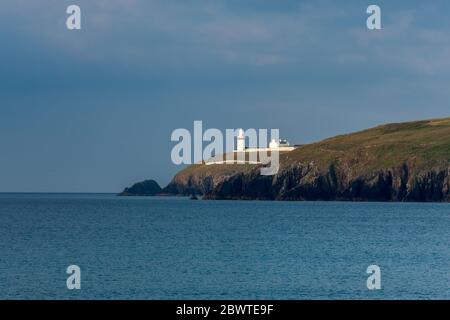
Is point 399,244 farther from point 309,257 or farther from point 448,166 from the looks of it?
point 448,166

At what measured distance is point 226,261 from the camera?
64062mm

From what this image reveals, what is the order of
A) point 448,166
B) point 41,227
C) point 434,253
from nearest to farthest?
point 434,253, point 41,227, point 448,166

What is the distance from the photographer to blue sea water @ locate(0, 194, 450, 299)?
159 feet

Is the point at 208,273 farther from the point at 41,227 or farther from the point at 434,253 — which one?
the point at 41,227

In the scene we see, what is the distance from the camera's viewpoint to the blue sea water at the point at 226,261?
159ft

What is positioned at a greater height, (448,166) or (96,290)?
(448,166)

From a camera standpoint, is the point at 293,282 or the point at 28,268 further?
the point at 28,268

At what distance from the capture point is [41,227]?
109438mm
